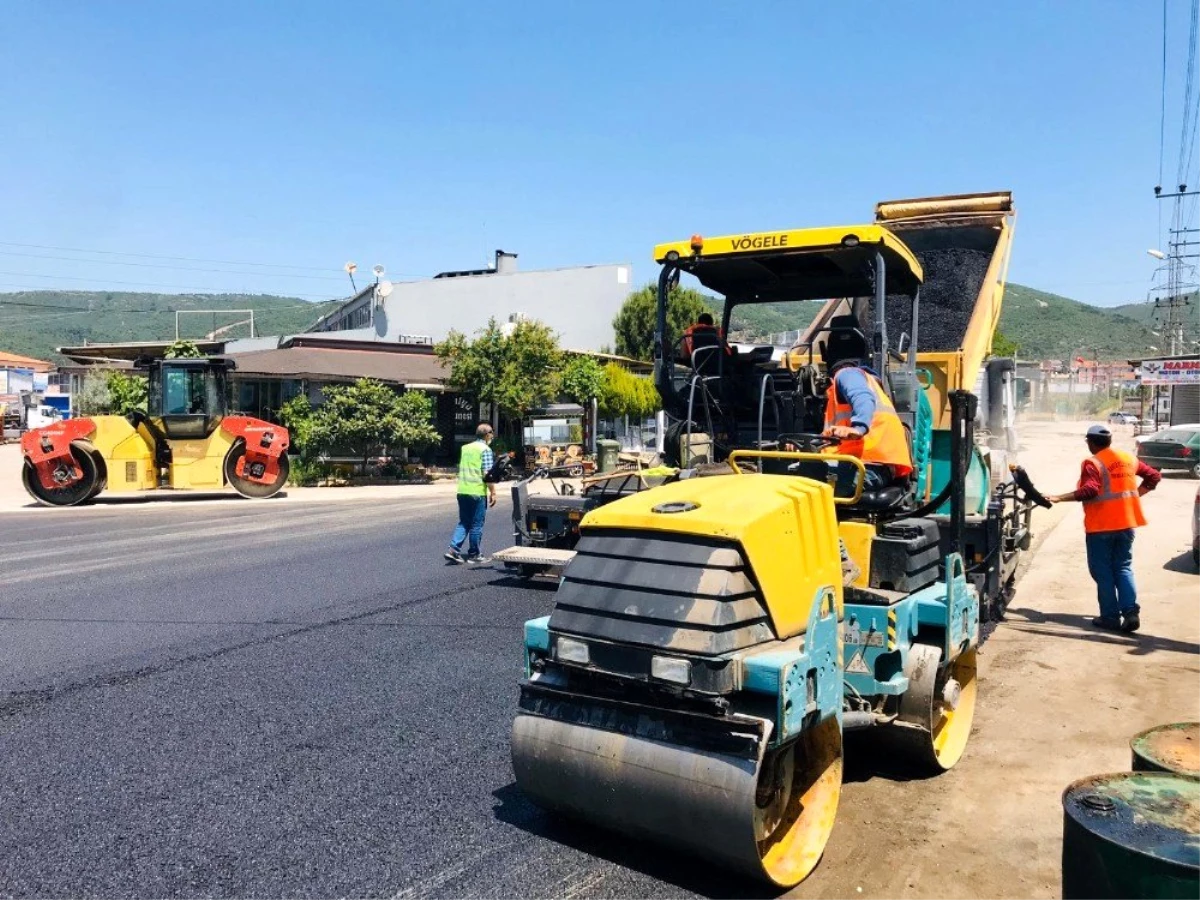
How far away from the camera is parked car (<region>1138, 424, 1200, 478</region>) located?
21047mm

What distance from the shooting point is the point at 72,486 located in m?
16.4

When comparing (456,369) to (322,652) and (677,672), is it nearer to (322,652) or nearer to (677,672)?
(322,652)

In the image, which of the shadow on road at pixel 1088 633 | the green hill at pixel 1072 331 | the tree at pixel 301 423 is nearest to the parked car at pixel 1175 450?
the shadow on road at pixel 1088 633

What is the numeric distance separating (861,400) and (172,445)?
15399mm

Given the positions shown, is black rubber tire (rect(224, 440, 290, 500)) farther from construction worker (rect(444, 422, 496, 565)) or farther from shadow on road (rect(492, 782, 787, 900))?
shadow on road (rect(492, 782, 787, 900))

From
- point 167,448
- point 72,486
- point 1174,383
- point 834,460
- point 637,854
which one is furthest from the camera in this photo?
point 1174,383

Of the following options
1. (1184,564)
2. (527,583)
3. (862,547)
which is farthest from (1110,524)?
(527,583)

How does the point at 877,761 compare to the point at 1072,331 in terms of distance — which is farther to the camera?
the point at 1072,331

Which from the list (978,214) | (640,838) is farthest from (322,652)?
(978,214)

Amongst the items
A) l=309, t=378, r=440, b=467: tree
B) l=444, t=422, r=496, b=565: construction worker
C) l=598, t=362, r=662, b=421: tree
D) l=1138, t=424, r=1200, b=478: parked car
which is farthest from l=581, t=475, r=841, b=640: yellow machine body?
l=598, t=362, r=662, b=421: tree

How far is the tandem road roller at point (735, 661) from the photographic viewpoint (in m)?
3.10

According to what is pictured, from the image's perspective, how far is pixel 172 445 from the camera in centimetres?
1722

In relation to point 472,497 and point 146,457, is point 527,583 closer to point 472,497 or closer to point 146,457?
point 472,497

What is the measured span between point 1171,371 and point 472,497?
90.4ft
